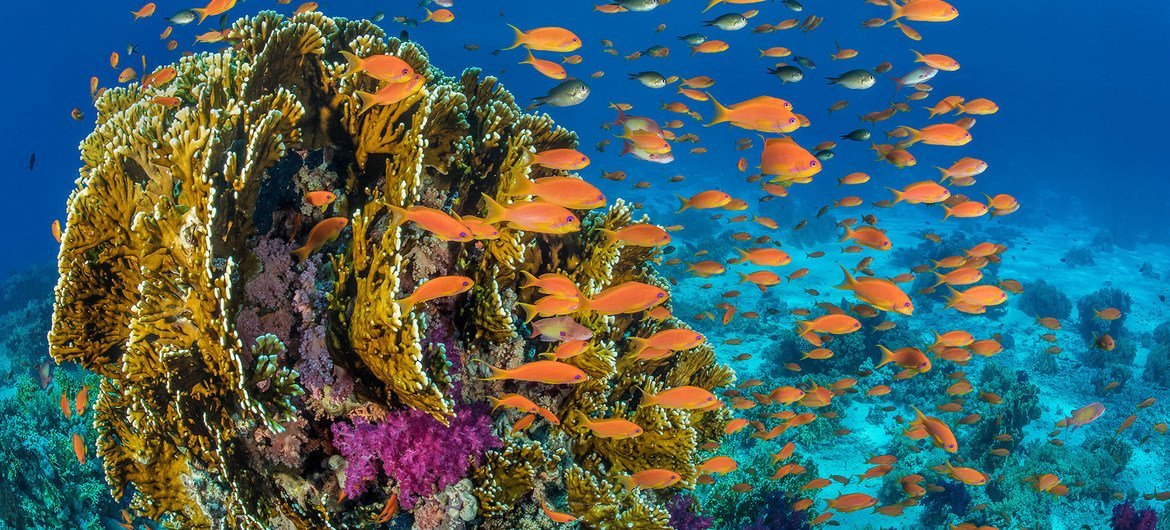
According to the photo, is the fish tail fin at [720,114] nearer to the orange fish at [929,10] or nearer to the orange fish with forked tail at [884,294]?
the orange fish with forked tail at [884,294]

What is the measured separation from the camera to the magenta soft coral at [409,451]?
12.1 ft

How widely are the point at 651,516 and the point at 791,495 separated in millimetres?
5254

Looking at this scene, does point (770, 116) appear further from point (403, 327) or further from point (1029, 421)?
point (1029, 421)

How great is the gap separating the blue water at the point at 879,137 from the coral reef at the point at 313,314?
5.41 meters

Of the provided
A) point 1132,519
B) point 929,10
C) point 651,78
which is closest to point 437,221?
point 651,78

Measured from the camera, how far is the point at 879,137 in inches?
3270

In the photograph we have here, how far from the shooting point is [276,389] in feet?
11.1

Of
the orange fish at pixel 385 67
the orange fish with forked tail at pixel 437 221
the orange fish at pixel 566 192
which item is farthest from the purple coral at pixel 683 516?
the orange fish at pixel 385 67

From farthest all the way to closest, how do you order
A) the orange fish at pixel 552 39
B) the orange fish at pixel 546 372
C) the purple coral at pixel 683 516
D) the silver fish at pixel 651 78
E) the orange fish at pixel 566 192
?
the silver fish at pixel 651 78
the orange fish at pixel 552 39
the purple coral at pixel 683 516
the orange fish at pixel 566 192
the orange fish at pixel 546 372

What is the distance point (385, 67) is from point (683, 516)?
4695mm

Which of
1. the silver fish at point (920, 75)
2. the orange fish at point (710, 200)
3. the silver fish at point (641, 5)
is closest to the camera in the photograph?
the orange fish at point (710, 200)

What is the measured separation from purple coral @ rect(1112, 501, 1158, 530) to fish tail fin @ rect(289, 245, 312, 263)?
39.1 feet

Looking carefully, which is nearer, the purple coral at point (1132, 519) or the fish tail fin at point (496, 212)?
the fish tail fin at point (496, 212)

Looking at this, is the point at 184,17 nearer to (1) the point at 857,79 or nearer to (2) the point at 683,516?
(1) the point at 857,79
